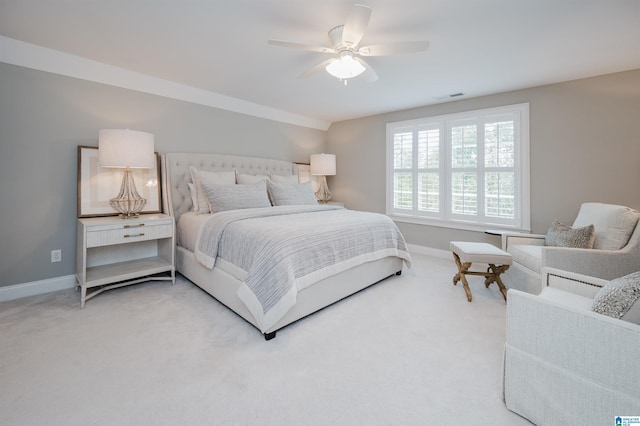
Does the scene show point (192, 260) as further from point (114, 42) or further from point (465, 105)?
point (465, 105)

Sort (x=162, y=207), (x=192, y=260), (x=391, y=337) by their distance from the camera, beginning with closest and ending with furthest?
(x=391, y=337) → (x=192, y=260) → (x=162, y=207)

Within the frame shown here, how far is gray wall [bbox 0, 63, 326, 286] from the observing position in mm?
2518

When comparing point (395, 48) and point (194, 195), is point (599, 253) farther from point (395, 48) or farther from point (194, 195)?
point (194, 195)

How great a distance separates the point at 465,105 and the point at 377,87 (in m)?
1.41

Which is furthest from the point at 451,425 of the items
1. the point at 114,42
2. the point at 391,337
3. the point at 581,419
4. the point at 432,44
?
the point at 114,42

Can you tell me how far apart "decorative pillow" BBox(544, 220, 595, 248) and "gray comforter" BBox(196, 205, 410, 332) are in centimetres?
140

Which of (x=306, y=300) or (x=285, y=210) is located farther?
(x=285, y=210)

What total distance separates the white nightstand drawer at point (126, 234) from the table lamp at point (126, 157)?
0.28 metres

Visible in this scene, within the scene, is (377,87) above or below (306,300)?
above

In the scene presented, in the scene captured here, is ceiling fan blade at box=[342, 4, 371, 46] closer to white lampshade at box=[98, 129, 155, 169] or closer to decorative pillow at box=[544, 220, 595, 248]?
A: white lampshade at box=[98, 129, 155, 169]

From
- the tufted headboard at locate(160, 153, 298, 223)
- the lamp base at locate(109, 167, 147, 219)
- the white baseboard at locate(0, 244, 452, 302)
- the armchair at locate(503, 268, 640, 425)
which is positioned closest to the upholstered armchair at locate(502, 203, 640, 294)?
the armchair at locate(503, 268, 640, 425)

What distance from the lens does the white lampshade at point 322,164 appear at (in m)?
4.88

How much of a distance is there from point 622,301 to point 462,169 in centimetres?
314

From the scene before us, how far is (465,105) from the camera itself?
3912 mm
